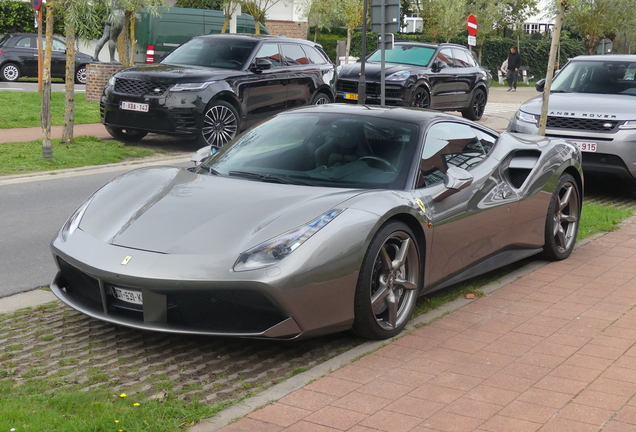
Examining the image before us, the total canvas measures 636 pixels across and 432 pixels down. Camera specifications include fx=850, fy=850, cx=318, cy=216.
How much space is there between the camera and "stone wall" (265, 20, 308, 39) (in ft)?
163

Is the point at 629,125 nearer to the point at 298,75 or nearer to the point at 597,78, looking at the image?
the point at 597,78

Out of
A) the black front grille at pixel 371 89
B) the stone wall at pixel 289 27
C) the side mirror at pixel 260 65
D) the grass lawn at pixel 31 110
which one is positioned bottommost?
the grass lawn at pixel 31 110

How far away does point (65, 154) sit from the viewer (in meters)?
12.8

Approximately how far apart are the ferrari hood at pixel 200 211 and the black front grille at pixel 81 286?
0.23 m

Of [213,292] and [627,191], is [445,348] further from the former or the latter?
[627,191]

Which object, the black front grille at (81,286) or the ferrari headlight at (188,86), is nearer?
the black front grille at (81,286)

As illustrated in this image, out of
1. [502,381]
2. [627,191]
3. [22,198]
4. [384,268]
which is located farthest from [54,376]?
[627,191]

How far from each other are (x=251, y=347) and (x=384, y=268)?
35.2 inches

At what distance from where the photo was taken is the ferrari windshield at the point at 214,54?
14812mm

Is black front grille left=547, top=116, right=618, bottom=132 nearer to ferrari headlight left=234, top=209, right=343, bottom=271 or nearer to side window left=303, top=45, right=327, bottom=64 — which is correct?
ferrari headlight left=234, top=209, right=343, bottom=271

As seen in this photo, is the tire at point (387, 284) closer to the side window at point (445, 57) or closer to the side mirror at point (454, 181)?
the side mirror at point (454, 181)

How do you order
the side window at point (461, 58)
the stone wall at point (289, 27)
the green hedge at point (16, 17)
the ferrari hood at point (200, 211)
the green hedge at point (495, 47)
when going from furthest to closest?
the stone wall at point (289, 27) < the green hedge at point (495, 47) < the green hedge at point (16, 17) < the side window at point (461, 58) < the ferrari hood at point (200, 211)

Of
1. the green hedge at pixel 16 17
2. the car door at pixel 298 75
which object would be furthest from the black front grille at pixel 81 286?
the green hedge at pixel 16 17

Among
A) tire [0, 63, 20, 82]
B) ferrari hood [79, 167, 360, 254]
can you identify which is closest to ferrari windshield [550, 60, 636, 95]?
ferrari hood [79, 167, 360, 254]
